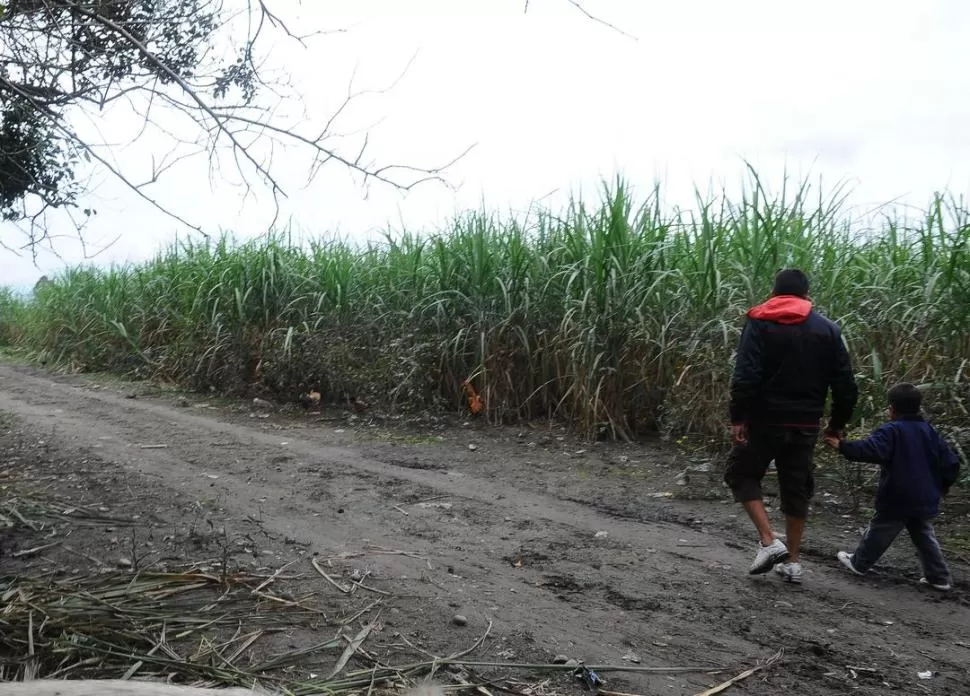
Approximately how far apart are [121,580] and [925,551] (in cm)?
353

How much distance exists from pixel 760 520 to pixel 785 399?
586 mm

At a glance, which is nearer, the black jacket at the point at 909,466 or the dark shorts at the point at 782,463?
the black jacket at the point at 909,466

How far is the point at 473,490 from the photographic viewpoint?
558 cm

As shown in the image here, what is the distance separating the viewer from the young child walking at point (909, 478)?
12.6 feet

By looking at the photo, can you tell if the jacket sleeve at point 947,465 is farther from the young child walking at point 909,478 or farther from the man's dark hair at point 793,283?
the man's dark hair at point 793,283

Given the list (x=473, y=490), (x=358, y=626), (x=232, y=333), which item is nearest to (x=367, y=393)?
(x=232, y=333)

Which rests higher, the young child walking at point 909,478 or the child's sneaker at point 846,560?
the young child walking at point 909,478

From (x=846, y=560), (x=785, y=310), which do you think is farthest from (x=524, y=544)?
(x=785, y=310)

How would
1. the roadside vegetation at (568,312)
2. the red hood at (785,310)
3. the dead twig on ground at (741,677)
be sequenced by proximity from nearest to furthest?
1. the dead twig on ground at (741,677)
2. the red hood at (785,310)
3. the roadside vegetation at (568,312)

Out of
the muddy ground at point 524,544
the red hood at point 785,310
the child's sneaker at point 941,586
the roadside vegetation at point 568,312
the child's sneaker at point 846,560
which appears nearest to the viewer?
the muddy ground at point 524,544

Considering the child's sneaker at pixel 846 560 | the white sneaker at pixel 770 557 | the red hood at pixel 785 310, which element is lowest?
the child's sneaker at pixel 846 560

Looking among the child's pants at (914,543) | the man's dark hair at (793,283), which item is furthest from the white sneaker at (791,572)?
the man's dark hair at (793,283)

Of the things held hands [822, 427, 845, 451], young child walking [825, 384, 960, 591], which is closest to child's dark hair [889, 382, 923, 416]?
young child walking [825, 384, 960, 591]

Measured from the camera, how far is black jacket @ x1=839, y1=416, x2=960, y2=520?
3.83m
